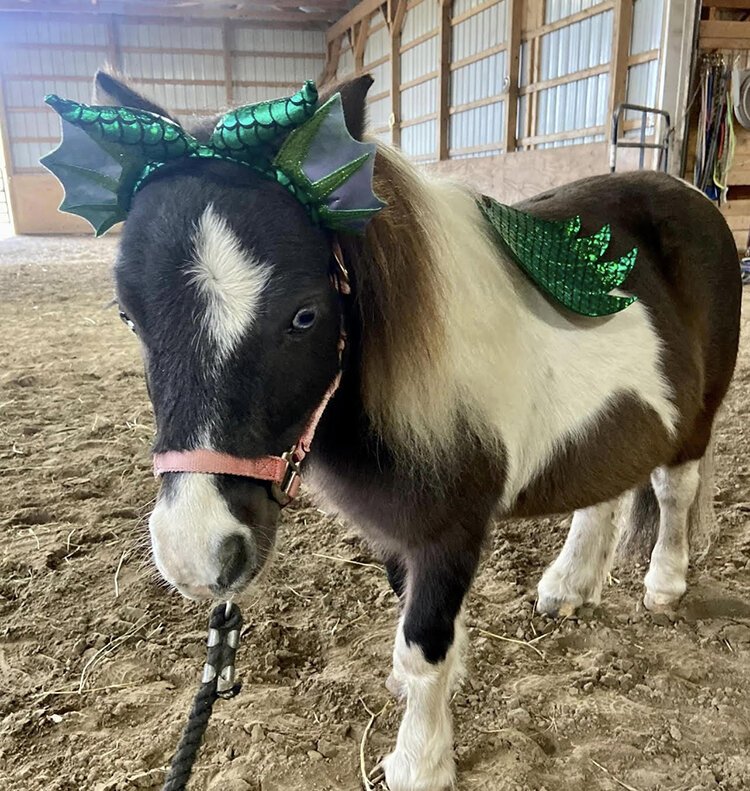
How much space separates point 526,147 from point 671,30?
3.11 metres

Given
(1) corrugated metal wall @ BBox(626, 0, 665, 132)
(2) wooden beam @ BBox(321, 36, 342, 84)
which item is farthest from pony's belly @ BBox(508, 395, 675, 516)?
(2) wooden beam @ BBox(321, 36, 342, 84)

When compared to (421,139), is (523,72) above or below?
above

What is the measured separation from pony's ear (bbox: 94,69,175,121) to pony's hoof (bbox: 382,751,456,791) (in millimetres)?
1467

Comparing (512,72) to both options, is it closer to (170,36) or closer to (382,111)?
(382,111)

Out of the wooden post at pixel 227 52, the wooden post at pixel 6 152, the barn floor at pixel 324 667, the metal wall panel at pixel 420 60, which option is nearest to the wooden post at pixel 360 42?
the metal wall panel at pixel 420 60

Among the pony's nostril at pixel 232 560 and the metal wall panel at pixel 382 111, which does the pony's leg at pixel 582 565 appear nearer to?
the pony's nostril at pixel 232 560

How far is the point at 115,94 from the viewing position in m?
1.17

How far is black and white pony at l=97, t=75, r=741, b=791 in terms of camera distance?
0.97m

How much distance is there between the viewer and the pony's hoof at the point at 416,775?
1.45 meters

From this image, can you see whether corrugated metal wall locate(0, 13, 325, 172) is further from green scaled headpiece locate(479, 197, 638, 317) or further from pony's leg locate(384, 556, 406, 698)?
pony's leg locate(384, 556, 406, 698)

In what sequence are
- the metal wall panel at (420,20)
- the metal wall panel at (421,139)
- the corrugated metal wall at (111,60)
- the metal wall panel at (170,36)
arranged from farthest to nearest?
the metal wall panel at (170,36)
the corrugated metal wall at (111,60)
the metal wall panel at (421,139)
the metal wall panel at (420,20)

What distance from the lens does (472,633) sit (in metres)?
1.95

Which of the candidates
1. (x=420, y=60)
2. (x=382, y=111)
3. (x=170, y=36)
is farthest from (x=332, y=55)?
(x=420, y=60)

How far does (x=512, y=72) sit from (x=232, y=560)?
1015 cm
